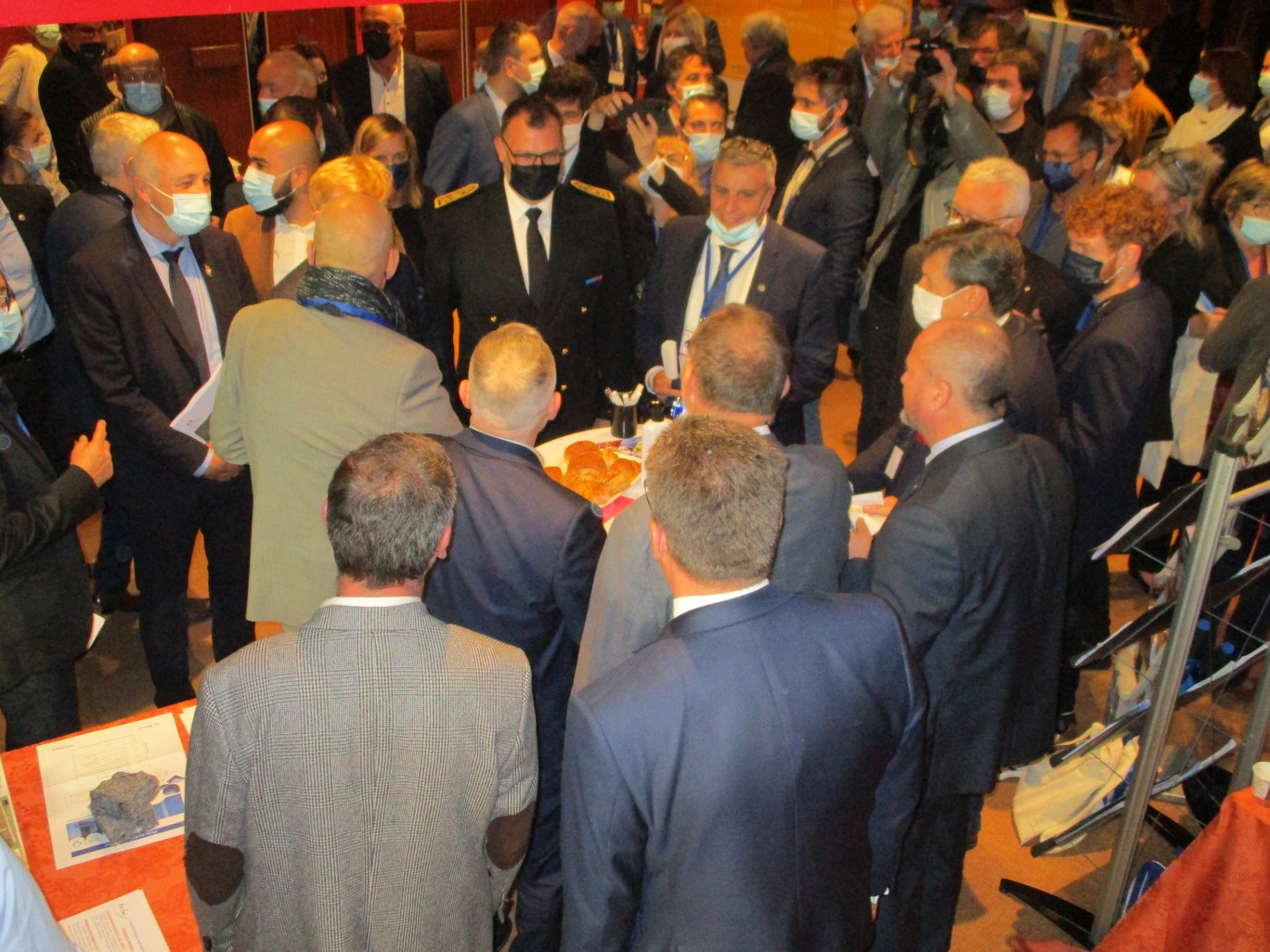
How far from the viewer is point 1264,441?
2416mm

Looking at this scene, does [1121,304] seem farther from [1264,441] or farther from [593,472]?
[593,472]

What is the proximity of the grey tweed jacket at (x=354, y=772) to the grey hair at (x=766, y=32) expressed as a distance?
624cm

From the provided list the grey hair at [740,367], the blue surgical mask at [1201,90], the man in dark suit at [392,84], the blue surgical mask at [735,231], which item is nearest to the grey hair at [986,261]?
the blue surgical mask at [735,231]

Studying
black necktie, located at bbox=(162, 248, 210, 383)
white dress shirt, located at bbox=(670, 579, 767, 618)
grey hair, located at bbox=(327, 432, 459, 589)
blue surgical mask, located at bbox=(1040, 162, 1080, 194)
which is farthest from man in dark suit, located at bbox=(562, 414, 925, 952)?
blue surgical mask, located at bbox=(1040, 162, 1080, 194)

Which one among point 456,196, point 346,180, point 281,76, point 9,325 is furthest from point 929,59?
point 9,325

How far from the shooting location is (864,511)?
3201 mm

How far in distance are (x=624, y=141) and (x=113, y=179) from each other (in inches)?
145

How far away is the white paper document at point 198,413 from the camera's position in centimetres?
321

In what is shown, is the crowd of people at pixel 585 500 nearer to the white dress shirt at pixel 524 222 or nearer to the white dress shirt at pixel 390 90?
the white dress shirt at pixel 524 222

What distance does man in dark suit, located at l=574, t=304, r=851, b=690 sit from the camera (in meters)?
2.25

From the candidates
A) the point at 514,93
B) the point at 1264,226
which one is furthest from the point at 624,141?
the point at 1264,226

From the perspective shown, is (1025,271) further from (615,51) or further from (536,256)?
(615,51)

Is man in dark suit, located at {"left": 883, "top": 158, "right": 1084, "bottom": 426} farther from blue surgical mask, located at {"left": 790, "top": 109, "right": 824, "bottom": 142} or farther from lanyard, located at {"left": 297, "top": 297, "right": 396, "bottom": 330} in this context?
lanyard, located at {"left": 297, "top": 297, "right": 396, "bottom": 330}

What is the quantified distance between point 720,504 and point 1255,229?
3177 millimetres
